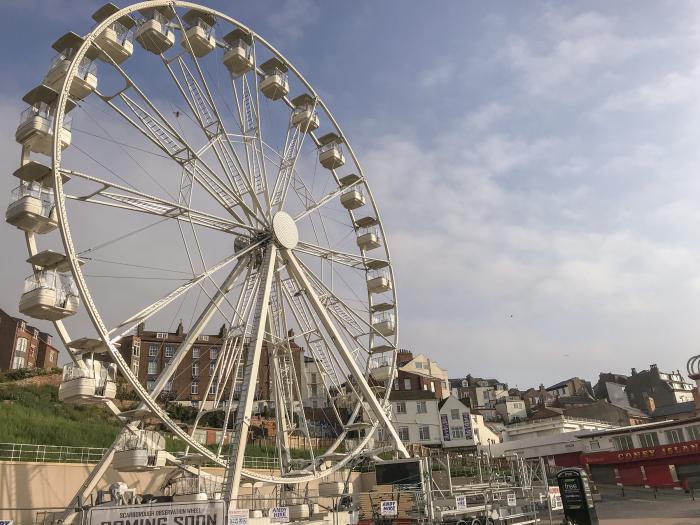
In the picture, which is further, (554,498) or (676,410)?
(676,410)

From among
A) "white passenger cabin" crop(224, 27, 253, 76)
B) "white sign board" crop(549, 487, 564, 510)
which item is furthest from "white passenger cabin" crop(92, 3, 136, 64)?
"white sign board" crop(549, 487, 564, 510)

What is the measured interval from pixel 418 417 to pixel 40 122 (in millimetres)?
47207

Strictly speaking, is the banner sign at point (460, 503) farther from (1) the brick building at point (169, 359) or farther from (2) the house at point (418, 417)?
(1) the brick building at point (169, 359)

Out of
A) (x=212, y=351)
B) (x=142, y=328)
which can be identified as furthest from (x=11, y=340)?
(x=212, y=351)

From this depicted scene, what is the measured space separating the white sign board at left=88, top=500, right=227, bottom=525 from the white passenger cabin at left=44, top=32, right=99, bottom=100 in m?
14.3

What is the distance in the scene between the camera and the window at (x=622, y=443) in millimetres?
50906

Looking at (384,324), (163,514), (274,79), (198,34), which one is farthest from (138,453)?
(274,79)

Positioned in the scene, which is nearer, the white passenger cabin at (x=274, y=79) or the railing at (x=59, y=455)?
the railing at (x=59, y=455)

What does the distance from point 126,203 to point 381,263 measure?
1499cm

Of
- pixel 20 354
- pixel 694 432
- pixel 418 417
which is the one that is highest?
pixel 20 354

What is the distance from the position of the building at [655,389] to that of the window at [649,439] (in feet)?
125

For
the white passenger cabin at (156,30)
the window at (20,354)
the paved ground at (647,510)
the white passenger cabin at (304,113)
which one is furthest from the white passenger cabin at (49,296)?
the window at (20,354)

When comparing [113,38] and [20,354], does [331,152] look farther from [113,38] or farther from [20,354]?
[20,354]

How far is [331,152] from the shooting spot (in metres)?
31.5
